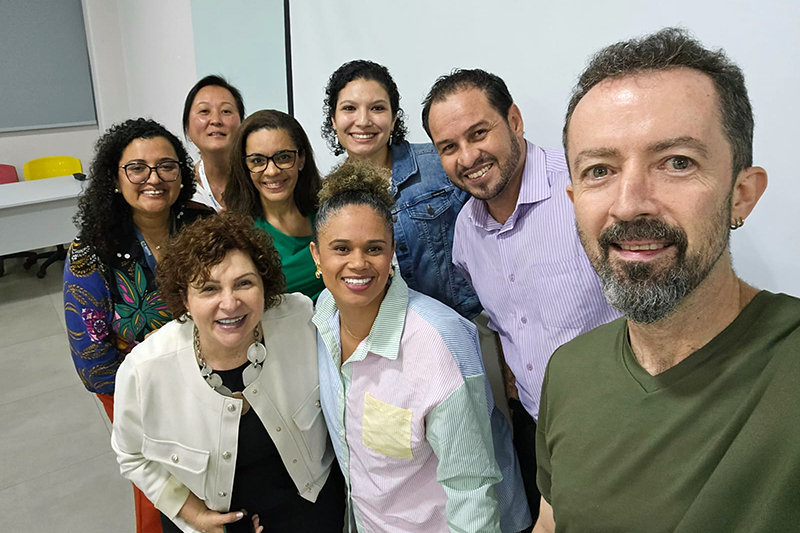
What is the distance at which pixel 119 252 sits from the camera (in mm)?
2082

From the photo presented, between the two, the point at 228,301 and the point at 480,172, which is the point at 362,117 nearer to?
the point at 480,172

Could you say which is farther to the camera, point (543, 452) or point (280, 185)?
point (280, 185)

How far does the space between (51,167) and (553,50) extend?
609 cm

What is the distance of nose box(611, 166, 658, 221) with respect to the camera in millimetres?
868

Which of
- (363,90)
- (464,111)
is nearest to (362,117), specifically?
(363,90)

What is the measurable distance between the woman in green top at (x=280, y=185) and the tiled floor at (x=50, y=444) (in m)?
1.79

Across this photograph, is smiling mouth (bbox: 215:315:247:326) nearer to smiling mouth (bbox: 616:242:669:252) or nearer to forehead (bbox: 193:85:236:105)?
smiling mouth (bbox: 616:242:669:252)

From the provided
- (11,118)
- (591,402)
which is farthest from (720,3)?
(11,118)

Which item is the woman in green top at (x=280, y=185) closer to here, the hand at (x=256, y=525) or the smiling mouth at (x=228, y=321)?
the smiling mouth at (x=228, y=321)

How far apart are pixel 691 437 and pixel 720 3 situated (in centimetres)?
126

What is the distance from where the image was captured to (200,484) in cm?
183

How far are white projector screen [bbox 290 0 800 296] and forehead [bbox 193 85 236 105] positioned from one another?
0.65m

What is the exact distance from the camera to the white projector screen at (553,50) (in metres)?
1.46

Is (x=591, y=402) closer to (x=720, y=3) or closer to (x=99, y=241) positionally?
(x=720, y=3)
